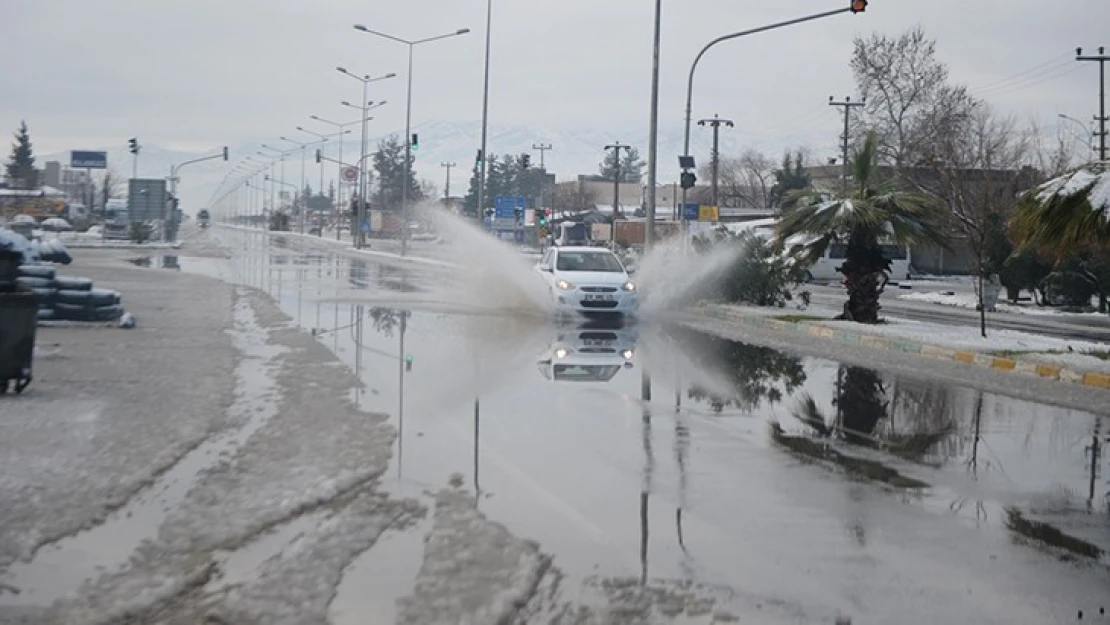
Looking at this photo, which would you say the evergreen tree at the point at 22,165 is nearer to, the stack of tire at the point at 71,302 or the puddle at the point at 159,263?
the puddle at the point at 159,263

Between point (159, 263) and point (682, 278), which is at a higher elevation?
point (682, 278)

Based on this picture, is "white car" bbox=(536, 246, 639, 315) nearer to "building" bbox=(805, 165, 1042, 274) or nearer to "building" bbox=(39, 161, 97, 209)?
"building" bbox=(805, 165, 1042, 274)

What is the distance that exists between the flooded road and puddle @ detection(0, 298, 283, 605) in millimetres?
1354

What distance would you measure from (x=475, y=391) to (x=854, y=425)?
4.26 metres

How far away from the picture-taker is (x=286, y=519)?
7469mm

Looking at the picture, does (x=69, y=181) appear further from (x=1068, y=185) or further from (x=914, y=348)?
(x=1068, y=185)

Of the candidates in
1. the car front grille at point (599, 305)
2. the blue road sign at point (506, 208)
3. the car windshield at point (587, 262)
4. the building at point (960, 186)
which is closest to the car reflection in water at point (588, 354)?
the car front grille at point (599, 305)

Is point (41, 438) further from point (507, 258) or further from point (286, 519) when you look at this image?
point (507, 258)

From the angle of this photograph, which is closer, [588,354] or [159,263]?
[588,354]

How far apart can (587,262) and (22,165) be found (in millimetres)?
126420

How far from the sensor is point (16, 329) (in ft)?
38.6

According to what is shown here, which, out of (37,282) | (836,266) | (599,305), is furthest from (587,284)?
(836,266)

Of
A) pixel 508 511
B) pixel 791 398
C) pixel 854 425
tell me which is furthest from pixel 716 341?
pixel 508 511

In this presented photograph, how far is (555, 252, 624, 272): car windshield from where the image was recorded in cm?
2616
